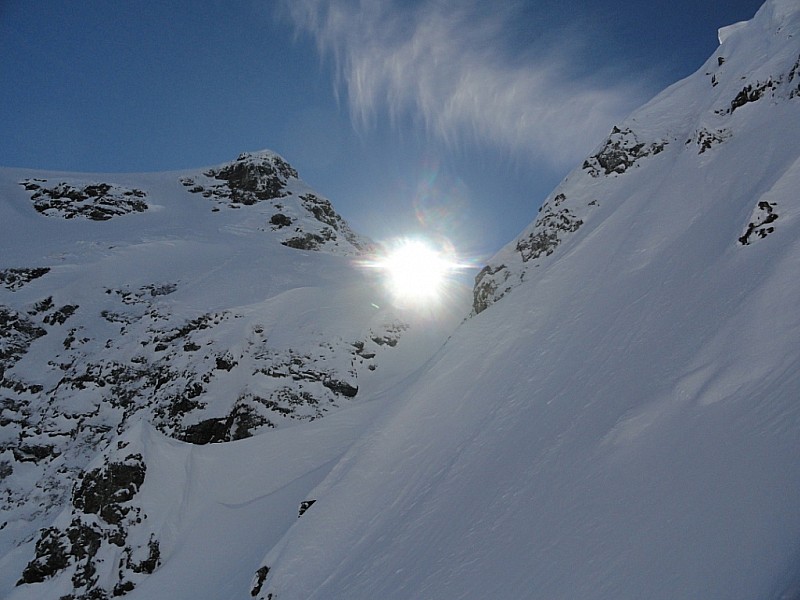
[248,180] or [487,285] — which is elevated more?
[248,180]

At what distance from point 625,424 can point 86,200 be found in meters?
51.3

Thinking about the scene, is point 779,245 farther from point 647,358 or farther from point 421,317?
point 421,317

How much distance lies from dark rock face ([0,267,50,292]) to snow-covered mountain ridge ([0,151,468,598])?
10 cm

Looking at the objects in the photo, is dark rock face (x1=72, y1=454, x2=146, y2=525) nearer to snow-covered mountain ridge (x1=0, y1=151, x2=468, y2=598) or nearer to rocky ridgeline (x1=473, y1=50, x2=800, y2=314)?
snow-covered mountain ridge (x1=0, y1=151, x2=468, y2=598)

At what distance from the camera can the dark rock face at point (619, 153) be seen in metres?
Result: 22.1

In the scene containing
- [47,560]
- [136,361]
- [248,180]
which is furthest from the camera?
[248,180]

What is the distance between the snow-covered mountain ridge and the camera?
16.8 metres

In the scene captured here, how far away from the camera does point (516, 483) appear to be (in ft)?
24.7

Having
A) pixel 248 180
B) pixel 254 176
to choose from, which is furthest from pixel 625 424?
pixel 248 180

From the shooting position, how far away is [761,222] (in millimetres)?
9312

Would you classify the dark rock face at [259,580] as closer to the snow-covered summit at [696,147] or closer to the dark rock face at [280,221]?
the snow-covered summit at [696,147]

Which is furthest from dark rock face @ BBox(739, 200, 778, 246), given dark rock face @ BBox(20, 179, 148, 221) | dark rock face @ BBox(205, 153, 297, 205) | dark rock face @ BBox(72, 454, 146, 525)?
dark rock face @ BBox(205, 153, 297, 205)

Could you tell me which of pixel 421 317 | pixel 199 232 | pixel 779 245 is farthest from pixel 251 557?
pixel 199 232

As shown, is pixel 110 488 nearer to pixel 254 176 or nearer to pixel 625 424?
pixel 625 424
